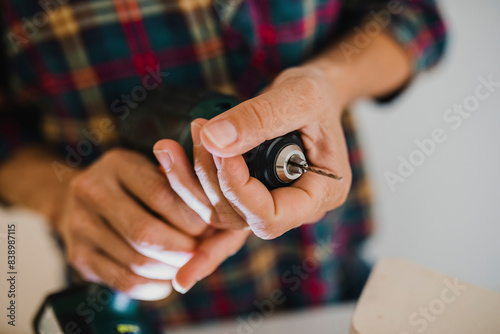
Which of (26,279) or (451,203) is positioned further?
(451,203)

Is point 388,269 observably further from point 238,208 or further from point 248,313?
point 248,313

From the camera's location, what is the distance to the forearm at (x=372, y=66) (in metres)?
0.51

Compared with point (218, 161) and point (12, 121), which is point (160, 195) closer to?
point (218, 161)

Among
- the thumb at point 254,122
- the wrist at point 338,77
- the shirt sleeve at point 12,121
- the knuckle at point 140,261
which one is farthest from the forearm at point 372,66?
the shirt sleeve at point 12,121

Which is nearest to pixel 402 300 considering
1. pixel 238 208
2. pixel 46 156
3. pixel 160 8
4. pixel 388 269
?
pixel 388 269

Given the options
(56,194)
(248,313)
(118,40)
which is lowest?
(248,313)

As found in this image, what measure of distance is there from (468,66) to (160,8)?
20.8 inches

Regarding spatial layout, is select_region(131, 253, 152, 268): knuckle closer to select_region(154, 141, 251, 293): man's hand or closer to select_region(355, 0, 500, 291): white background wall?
select_region(154, 141, 251, 293): man's hand

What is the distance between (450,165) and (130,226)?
0.57 m

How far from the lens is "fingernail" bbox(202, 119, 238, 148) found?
0.26 meters

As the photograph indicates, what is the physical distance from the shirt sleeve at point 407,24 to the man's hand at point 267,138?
27cm

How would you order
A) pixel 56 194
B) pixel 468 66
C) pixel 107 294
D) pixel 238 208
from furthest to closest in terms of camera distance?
pixel 468 66 < pixel 56 194 < pixel 107 294 < pixel 238 208

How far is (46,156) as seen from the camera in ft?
1.87

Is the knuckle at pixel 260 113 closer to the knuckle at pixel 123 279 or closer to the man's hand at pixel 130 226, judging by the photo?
the man's hand at pixel 130 226
